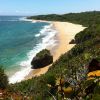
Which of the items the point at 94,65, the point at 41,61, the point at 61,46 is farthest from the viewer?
the point at 61,46

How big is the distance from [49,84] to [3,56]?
134 feet

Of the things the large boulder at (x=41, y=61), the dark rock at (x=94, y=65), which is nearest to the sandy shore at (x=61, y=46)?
the large boulder at (x=41, y=61)

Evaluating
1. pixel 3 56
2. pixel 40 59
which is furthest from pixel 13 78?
pixel 3 56

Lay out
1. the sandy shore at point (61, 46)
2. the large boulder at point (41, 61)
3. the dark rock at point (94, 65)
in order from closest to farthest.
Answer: the dark rock at point (94, 65), the sandy shore at point (61, 46), the large boulder at point (41, 61)

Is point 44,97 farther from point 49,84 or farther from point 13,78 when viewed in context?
point 13,78

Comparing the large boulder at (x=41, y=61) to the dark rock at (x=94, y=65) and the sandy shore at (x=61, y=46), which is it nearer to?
the sandy shore at (x=61, y=46)

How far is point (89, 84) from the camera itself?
3443 millimetres

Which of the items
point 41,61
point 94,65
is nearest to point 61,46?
point 41,61

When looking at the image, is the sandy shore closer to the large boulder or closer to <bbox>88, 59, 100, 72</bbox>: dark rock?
the large boulder

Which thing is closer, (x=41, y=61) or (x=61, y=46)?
(x=41, y=61)

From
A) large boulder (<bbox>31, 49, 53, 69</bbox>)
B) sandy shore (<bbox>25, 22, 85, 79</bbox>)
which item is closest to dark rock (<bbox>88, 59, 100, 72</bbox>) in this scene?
sandy shore (<bbox>25, 22, 85, 79</bbox>)

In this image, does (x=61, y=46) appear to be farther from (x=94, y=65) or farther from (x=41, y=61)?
(x=94, y=65)

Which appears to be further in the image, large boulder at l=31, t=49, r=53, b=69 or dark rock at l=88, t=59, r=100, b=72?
large boulder at l=31, t=49, r=53, b=69

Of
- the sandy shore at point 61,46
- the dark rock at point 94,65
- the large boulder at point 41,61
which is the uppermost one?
the dark rock at point 94,65
